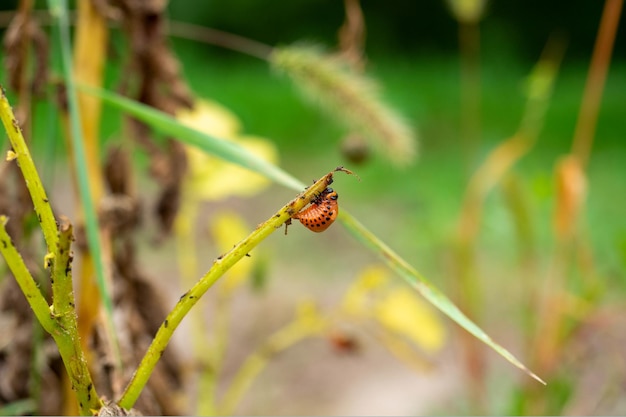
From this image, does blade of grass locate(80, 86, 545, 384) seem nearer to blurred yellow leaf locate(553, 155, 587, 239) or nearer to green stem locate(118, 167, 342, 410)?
green stem locate(118, 167, 342, 410)

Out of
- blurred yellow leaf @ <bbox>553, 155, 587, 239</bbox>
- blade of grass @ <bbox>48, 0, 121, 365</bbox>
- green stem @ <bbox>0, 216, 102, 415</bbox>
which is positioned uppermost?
blurred yellow leaf @ <bbox>553, 155, 587, 239</bbox>

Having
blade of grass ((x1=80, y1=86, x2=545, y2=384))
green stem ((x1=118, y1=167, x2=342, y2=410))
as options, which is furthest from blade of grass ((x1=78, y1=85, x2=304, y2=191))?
green stem ((x1=118, y1=167, x2=342, y2=410))

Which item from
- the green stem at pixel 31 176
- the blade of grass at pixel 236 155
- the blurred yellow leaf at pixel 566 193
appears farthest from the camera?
the blurred yellow leaf at pixel 566 193

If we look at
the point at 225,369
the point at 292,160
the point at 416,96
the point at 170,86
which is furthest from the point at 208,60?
the point at 170,86

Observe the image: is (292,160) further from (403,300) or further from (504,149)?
(403,300)

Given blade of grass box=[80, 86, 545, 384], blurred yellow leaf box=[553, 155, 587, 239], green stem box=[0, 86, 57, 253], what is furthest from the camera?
blurred yellow leaf box=[553, 155, 587, 239]

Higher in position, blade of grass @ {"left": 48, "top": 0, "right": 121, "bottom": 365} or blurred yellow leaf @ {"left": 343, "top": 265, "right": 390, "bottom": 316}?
blurred yellow leaf @ {"left": 343, "top": 265, "right": 390, "bottom": 316}

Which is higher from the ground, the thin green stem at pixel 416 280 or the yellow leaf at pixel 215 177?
the yellow leaf at pixel 215 177

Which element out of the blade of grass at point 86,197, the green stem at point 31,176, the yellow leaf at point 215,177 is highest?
the yellow leaf at point 215,177

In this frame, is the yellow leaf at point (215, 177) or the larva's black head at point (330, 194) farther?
the yellow leaf at point (215, 177)

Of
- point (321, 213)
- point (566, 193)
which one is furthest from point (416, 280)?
point (566, 193)

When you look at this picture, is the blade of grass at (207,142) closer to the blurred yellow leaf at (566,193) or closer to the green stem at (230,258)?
the green stem at (230,258)

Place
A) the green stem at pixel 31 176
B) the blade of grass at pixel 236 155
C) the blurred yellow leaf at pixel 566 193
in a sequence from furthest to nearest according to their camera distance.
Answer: the blurred yellow leaf at pixel 566 193 < the blade of grass at pixel 236 155 < the green stem at pixel 31 176

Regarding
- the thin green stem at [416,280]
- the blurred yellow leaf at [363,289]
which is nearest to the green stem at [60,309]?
the thin green stem at [416,280]
